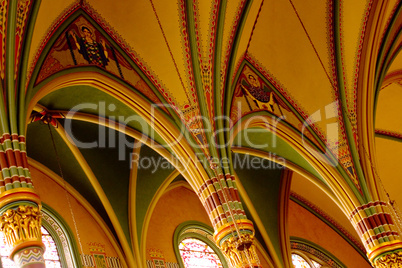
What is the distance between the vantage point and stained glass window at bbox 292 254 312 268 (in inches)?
702

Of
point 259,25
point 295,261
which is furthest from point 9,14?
point 295,261

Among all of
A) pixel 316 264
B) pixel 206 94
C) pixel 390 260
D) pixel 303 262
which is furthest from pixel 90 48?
pixel 316 264

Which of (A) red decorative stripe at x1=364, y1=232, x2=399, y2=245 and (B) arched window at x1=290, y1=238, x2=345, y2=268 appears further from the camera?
(B) arched window at x1=290, y1=238, x2=345, y2=268

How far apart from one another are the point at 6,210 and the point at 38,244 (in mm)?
631

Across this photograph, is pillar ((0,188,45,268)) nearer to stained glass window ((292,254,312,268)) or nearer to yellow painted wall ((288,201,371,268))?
stained glass window ((292,254,312,268))

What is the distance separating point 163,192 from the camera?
1560cm

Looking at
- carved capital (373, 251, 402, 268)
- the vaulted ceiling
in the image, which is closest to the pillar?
the vaulted ceiling

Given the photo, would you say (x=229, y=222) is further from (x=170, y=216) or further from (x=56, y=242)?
(x=170, y=216)

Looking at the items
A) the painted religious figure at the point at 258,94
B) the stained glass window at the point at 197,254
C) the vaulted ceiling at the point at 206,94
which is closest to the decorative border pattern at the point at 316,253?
the vaulted ceiling at the point at 206,94

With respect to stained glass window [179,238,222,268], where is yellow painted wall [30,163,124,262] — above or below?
above

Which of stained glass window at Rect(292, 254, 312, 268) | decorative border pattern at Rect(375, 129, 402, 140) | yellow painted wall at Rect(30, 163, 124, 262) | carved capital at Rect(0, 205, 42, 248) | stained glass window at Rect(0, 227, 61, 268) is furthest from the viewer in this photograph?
decorative border pattern at Rect(375, 129, 402, 140)

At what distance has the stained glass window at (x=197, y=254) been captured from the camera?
1546 cm

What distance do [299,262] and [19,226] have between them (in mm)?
10331

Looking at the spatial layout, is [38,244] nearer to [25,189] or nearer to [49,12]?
[25,189]
